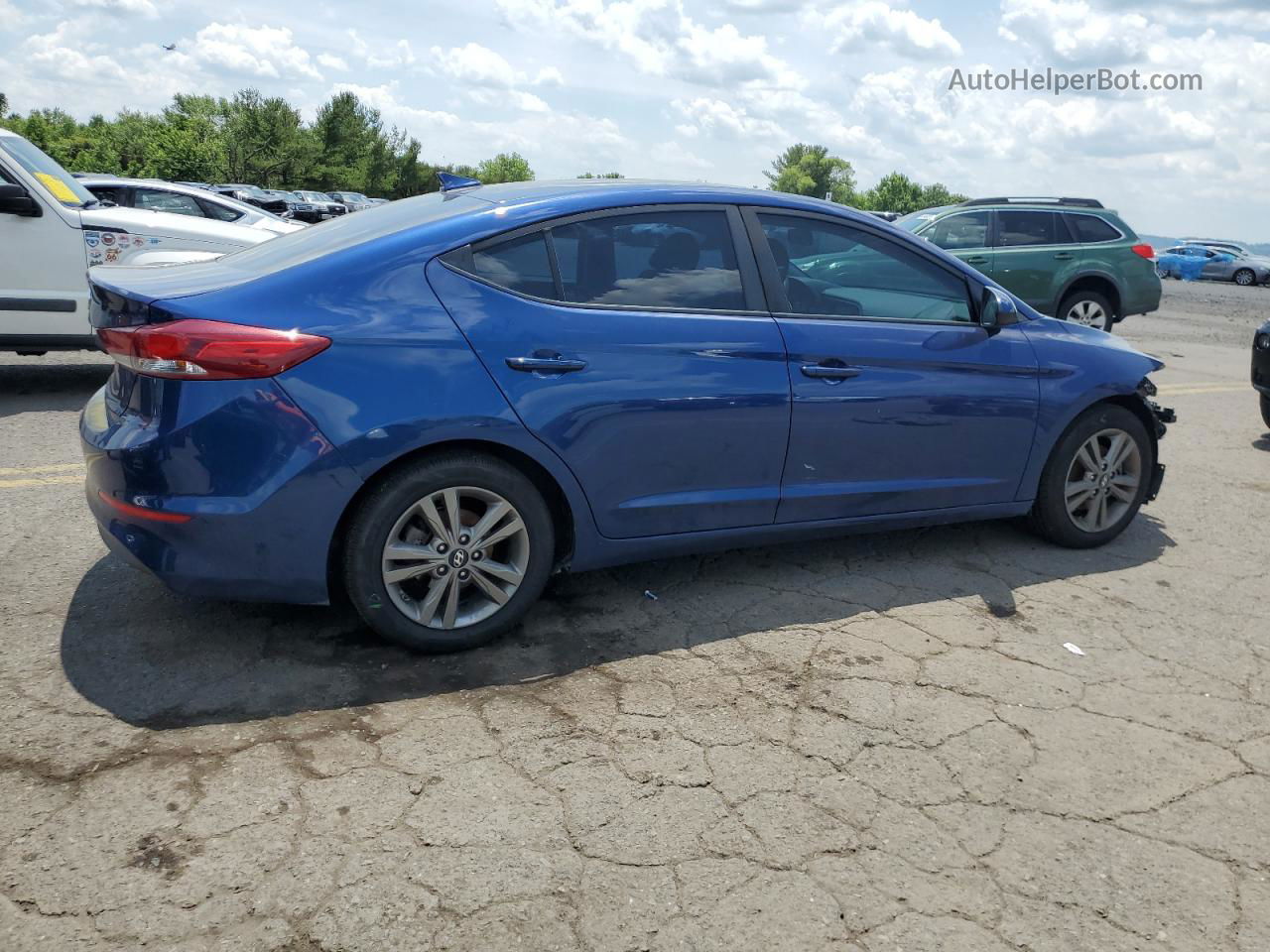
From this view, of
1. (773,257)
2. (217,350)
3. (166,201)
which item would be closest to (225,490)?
(217,350)

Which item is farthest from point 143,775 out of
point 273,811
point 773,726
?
Answer: point 773,726

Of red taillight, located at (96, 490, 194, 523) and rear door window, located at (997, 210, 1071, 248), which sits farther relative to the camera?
rear door window, located at (997, 210, 1071, 248)

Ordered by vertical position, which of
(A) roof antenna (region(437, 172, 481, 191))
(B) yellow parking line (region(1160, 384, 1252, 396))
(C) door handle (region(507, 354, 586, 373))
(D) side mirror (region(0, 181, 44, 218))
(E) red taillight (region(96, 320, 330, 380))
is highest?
(D) side mirror (region(0, 181, 44, 218))

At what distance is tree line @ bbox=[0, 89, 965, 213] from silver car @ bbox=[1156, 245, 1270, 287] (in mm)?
39344

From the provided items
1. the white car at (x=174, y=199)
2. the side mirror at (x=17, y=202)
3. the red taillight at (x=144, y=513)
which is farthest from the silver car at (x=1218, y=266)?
the red taillight at (x=144, y=513)

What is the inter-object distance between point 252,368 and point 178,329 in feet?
0.85

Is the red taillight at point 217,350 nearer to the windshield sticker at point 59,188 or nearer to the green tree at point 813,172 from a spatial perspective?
the windshield sticker at point 59,188

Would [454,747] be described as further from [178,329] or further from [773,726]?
[178,329]

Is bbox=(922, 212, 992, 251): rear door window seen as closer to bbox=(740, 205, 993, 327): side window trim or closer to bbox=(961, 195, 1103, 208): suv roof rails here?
bbox=(961, 195, 1103, 208): suv roof rails

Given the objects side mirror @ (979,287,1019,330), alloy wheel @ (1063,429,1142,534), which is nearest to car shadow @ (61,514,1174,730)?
alloy wheel @ (1063,429,1142,534)

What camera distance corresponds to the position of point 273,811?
8.91 feet

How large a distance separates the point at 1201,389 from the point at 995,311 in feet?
22.9

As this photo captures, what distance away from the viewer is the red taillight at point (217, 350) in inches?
127

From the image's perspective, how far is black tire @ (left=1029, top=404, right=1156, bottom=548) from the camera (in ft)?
16.1
